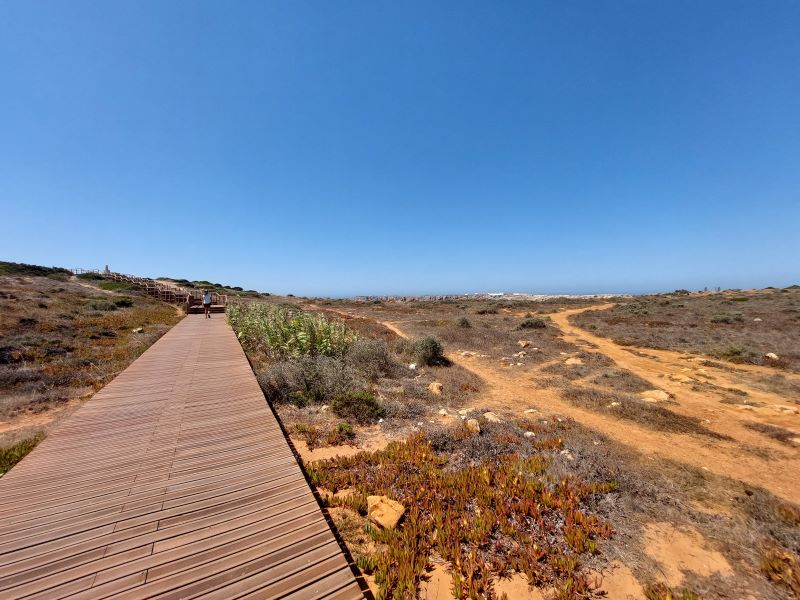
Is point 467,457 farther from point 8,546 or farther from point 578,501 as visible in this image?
point 8,546

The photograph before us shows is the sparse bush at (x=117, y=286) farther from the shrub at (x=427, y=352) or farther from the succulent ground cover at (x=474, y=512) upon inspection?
the succulent ground cover at (x=474, y=512)

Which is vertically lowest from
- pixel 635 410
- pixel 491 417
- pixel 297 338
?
pixel 635 410

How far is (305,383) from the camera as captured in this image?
9195 millimetres

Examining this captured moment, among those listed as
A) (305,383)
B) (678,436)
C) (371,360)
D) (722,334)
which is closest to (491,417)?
(678,436)

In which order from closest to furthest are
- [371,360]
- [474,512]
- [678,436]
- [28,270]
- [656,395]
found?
[474,512] → [678,436] → [656,395] → [371,360] → [28,270]

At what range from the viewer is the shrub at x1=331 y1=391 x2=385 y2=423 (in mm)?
7973

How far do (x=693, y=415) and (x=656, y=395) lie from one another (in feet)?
4.44

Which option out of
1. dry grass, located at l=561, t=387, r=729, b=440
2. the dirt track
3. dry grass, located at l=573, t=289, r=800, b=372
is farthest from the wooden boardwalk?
dry grass, located at l=573, t=289, r=800, b=372

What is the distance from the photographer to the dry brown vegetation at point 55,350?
789 cm

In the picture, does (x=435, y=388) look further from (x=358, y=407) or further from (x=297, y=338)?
(x=297, y=338)

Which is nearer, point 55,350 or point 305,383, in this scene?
point 305,383

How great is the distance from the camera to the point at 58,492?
13.4ft

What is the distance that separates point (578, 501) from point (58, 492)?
272 inches

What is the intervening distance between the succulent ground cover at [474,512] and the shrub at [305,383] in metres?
3.20
